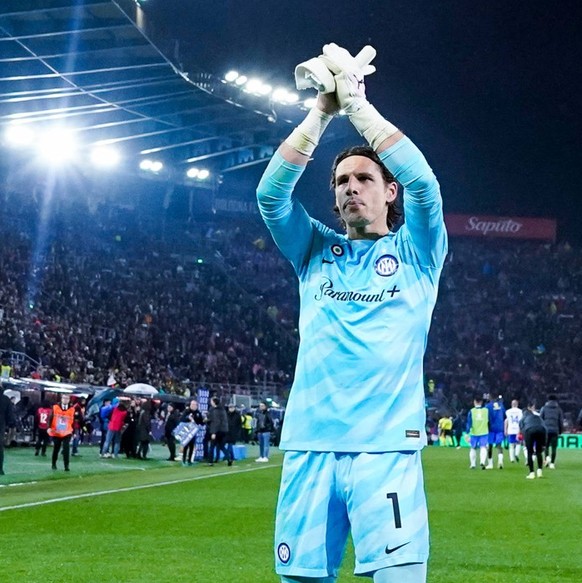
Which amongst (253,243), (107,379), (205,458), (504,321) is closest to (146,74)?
(107,379)

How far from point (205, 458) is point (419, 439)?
29.4 meters

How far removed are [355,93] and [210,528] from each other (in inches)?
409

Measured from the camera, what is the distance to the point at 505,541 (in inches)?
497

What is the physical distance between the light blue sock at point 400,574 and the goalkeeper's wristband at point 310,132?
1747 millimetres

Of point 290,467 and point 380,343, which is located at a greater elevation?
point 380,343

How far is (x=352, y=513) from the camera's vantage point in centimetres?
426

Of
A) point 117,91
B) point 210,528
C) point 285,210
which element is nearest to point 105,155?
point 117,91

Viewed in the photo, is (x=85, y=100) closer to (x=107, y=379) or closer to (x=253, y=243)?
A: (x=107, y=379)

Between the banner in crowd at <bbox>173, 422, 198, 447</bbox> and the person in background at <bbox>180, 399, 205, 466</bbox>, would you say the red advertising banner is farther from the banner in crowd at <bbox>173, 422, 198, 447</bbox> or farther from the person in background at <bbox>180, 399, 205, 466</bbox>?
the banner in crowd at <bbox>173, 422, 198, 447</bbox>

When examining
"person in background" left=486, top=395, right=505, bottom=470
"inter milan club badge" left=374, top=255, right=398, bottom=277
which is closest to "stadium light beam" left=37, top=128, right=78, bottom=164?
"person in background" left=486, top=395, right=505, bottom=470

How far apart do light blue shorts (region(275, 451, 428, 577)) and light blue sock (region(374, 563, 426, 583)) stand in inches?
1.0

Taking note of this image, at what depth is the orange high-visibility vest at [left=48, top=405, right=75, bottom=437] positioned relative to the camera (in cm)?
2480

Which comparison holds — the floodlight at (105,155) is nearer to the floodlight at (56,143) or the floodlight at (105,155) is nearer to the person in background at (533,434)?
the floodlight at (56,143)

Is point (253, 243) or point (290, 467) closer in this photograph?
point (290, 467)
